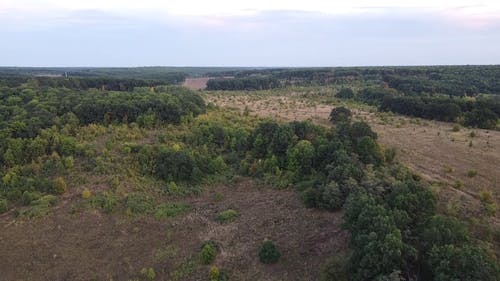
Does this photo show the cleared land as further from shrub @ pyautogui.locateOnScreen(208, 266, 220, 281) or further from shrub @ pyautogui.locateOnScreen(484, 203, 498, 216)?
shrub @ pyautogui.locateOnScreen(484, 203, 498, 216)

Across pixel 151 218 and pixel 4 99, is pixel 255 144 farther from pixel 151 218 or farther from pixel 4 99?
pixel 4 99

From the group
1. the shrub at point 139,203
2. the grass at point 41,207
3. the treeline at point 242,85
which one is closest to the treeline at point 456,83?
the treeline at point 242,85

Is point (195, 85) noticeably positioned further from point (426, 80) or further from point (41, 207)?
point (41, 207)

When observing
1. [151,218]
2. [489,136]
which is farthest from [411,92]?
[151,218]

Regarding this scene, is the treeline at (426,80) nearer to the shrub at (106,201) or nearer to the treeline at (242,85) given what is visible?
the treeline at (242,85)

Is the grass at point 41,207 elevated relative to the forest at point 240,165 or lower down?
lower down

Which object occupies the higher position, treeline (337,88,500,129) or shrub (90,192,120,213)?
treeline (337,88,500,129)

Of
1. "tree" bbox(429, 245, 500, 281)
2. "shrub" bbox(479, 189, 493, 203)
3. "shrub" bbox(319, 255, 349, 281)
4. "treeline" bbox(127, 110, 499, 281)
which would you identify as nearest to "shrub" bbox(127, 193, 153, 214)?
"treeline" bbox(127, 110, 499, 281)
